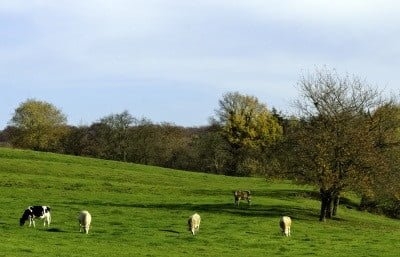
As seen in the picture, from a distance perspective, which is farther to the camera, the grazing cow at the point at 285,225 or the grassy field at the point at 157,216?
the grazing cow at the point at 285,225

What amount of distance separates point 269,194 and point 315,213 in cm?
1262

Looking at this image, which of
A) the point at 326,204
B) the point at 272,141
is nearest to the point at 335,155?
the point at 326,204

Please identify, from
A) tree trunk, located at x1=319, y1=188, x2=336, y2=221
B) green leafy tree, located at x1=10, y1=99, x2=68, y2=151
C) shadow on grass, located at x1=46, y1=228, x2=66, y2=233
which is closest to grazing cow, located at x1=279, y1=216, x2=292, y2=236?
tree trunk, located at x1=319, y1=188, x2=336, y2=221

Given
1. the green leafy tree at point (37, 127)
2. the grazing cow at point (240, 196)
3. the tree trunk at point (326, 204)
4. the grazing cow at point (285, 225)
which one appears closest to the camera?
the grazing cow at point (285, 225)

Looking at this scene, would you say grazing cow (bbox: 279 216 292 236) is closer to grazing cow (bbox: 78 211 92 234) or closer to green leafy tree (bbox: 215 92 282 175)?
grazing cow (bbox: 78 211 92 234)

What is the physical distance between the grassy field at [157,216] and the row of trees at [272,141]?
12.2ft

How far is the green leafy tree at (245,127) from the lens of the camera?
104 meters

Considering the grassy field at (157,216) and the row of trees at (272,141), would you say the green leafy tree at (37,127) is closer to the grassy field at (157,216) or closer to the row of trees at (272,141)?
the row of trees at (272,141)

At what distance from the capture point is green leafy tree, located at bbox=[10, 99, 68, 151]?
389 feet

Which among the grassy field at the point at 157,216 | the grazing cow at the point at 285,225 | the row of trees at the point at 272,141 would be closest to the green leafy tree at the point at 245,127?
the row of trees at the point at 272,141

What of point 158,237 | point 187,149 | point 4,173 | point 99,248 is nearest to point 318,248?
point 158,237

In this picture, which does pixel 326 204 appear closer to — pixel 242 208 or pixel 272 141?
pixel 242 208

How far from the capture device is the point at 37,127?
119562 mm

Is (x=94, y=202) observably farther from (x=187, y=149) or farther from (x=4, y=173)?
(x=187, y=149)
